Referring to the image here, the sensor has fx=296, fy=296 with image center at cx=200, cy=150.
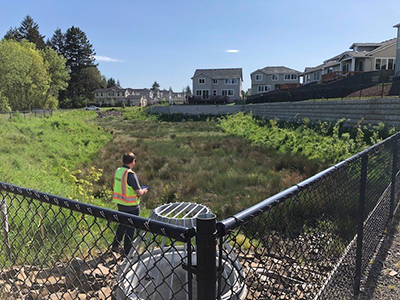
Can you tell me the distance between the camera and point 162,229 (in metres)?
1.30

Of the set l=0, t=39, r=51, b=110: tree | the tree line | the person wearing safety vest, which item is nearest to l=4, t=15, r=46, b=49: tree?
the tree line

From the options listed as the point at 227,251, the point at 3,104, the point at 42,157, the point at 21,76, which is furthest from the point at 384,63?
the point at 3,104

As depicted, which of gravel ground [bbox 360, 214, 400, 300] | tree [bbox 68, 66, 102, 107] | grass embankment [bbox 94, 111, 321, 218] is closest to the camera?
gravel ground [bbox 360, 214, 400, 300]

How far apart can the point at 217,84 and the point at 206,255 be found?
65259 mm

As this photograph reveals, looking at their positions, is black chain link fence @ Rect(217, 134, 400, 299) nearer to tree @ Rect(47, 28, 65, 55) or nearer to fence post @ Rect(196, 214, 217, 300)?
fence post @ Rect(196, 214, 217, 300)

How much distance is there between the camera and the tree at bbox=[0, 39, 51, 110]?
132 feet

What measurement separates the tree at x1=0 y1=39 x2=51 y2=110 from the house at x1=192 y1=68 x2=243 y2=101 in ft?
96.9

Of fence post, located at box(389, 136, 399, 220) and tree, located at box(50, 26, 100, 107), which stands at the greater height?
tree, located at box(50, 26, 100, 107)

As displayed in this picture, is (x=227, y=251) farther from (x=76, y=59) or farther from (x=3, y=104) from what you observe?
(x=76, y=59)

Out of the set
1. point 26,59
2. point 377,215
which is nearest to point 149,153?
point 377,215

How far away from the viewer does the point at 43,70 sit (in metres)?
49.4

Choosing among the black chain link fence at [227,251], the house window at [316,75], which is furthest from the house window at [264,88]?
the black chain link fence at [227,251]

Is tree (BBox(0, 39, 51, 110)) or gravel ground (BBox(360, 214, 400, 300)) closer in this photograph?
gravel ground (BBox(360, 214, 400, 300))

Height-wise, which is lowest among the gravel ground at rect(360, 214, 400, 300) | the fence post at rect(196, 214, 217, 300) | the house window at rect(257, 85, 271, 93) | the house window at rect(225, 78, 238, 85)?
the gravel ground at rect(360, 214, 400, 300)
